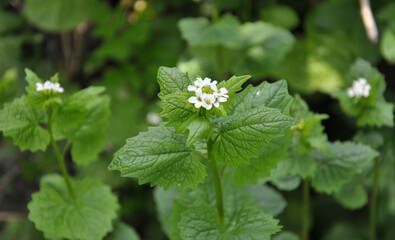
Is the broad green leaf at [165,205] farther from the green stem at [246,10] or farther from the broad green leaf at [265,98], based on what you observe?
the green stem at [246,10]

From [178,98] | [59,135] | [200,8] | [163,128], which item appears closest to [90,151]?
[59,135]

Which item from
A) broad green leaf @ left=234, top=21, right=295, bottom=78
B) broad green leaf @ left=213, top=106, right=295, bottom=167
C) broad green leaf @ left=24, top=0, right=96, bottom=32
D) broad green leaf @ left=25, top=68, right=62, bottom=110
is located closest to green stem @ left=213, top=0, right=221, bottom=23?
broad green leaf @ left=234, top=21, right=295, bottom=78

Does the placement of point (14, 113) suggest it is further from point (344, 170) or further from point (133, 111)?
point (133, 111)

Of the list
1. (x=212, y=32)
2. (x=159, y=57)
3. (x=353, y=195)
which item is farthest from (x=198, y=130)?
(x=159, y=57)

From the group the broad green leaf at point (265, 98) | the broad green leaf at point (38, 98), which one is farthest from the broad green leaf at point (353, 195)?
the broad green leaf at point (38, 98)

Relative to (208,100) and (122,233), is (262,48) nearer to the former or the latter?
(122,233)
